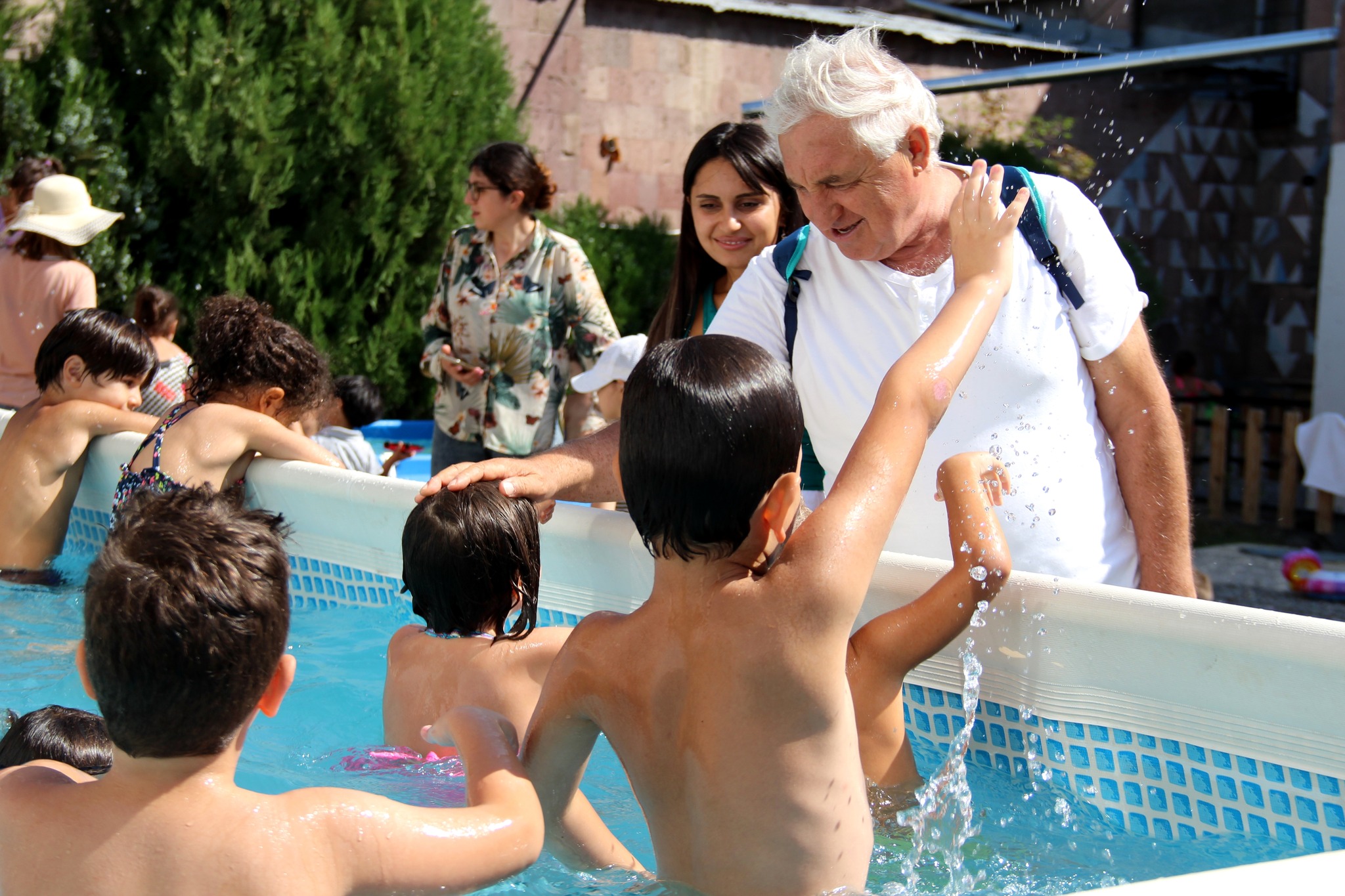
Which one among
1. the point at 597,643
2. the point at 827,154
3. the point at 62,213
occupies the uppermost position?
the point at 827,154

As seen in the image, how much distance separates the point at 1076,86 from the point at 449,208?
23.9 ft

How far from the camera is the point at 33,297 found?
525 cm

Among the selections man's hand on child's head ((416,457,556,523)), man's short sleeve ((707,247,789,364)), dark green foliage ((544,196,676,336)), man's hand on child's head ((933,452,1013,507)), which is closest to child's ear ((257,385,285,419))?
man's hand on child's head ((416,457,556,523))

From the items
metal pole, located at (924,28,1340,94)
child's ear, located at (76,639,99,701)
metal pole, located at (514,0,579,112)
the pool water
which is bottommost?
the pool water

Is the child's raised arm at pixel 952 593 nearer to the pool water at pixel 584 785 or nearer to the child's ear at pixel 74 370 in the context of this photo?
the pool water at pixel 584 785

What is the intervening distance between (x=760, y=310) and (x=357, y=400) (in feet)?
15.4

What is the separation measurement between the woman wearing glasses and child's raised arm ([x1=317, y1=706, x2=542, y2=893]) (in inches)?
136

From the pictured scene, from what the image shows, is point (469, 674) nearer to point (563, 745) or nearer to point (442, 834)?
point (563, 745)

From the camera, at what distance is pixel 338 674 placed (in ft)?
11.7

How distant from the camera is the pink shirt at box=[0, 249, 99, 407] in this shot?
5250mm

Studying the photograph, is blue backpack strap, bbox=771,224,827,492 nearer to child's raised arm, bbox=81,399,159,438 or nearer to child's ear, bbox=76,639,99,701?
child's ear, bbox=76,639,99,701

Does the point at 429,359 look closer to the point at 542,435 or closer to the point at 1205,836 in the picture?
the point at 542,435

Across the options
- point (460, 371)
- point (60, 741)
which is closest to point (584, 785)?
point (60, 741)

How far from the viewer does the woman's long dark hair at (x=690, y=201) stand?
3412 mm
